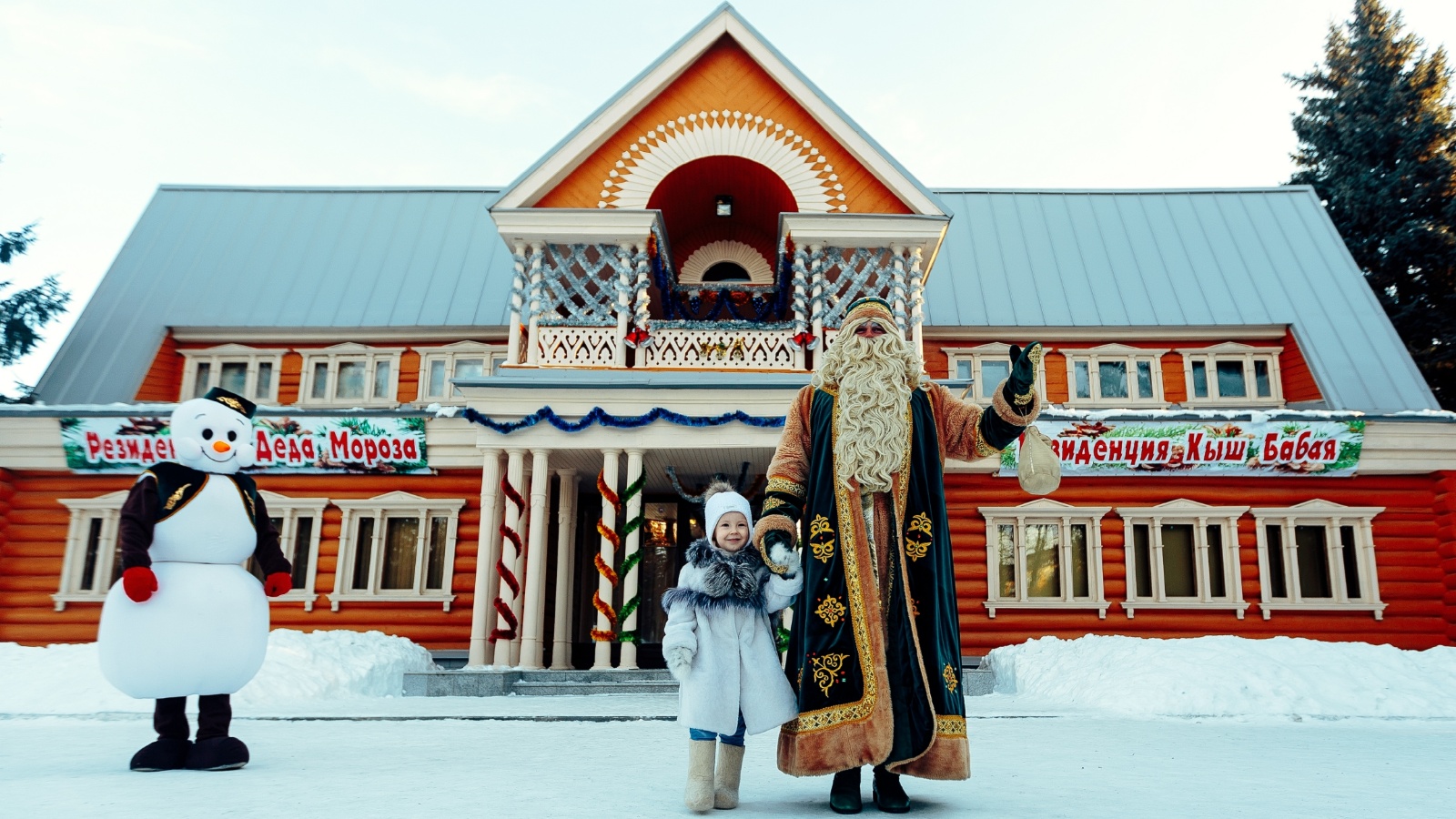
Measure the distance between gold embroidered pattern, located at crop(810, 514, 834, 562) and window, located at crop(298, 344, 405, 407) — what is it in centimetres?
1246

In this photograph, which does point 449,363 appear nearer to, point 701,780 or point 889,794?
point 701,780

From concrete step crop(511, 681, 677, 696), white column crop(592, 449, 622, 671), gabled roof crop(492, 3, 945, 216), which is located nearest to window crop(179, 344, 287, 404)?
gabled roof crop(492, 3, 945, 216)

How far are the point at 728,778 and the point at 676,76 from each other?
37.3 feet

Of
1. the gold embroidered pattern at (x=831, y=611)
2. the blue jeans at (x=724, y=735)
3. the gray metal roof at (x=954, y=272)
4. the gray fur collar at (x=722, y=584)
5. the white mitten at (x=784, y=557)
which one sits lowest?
the blue jeans at (x=724, y=735)

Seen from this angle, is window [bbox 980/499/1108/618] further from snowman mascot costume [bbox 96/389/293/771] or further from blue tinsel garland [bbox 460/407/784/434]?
snowman mascot costume [bbox 96/389/293/771]

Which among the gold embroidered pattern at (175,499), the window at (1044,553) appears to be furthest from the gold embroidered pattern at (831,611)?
the window at (1044,553)

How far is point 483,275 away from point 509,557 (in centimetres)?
→ 637

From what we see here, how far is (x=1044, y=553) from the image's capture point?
45.5 feet

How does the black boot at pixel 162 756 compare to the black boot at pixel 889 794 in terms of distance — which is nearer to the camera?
the black boot at pixel 889 794

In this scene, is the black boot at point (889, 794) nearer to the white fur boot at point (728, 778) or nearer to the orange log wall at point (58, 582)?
the white fur boot at point (728, 778)

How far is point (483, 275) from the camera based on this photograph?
16.2 m

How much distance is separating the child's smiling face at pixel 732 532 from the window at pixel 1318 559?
12.1 m

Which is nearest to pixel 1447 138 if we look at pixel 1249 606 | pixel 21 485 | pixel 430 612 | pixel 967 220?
pixel 967 220

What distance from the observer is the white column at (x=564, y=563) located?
1285 cm
